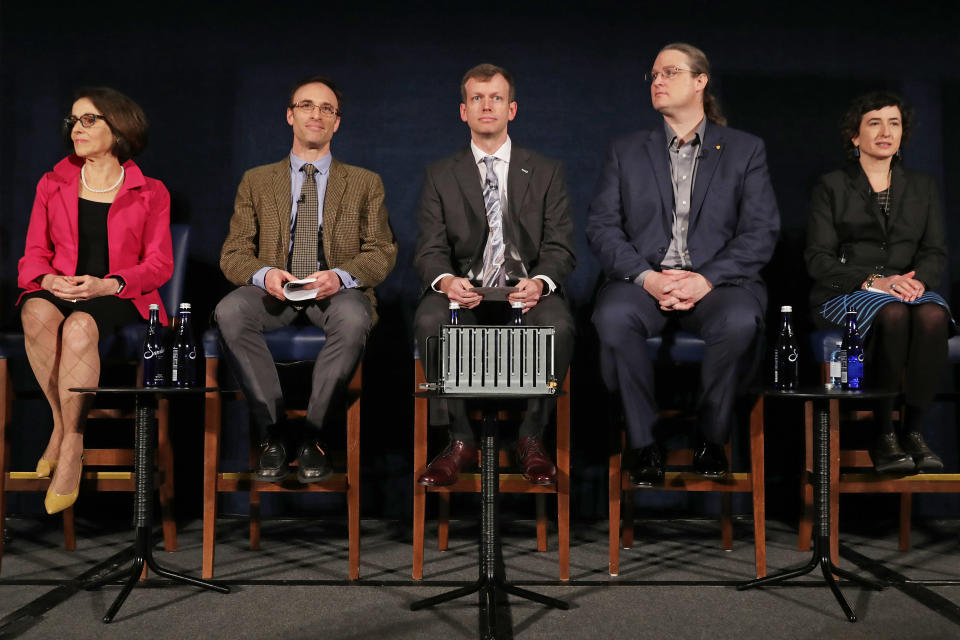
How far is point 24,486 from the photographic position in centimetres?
292

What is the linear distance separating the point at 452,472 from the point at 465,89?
1.43 metres

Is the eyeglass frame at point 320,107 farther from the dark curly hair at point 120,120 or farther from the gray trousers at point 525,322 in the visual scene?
the gray trousers at point 525,322

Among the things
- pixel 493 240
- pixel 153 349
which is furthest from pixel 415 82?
pixel 153 349

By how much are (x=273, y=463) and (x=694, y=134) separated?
192 cm

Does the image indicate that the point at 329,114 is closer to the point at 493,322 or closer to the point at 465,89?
the point at 465,89

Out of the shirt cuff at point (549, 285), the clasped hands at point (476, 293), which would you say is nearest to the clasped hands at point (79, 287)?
the clasped hands at point (476, 293)

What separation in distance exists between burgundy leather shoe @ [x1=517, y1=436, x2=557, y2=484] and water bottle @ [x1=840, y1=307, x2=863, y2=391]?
2.94 feet

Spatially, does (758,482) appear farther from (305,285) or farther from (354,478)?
(305,285)

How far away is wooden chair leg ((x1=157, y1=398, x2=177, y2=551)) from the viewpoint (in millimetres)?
3090

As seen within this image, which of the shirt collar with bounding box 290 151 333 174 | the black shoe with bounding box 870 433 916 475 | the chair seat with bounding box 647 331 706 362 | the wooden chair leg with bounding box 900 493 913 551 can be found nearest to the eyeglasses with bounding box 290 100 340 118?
the shirt collar with bounding box 290 151 333 174

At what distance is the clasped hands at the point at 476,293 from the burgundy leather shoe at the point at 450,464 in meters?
0.47

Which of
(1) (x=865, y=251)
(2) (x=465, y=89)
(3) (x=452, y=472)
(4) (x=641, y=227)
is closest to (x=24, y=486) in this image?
(3) (x=452, y=472)

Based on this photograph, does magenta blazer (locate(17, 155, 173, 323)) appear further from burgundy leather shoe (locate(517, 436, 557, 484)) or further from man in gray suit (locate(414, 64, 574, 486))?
burgundy leather shoe (locate(517, 436, 557, 484))

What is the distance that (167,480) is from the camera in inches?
121
